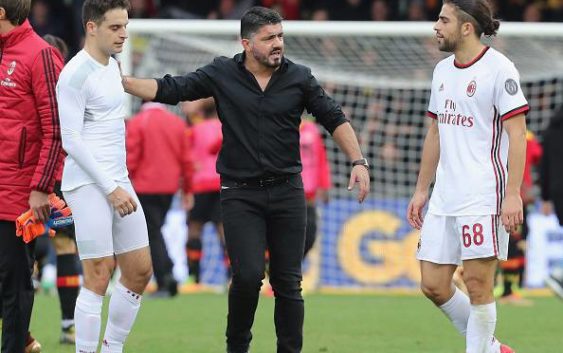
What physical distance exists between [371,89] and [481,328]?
10551mm

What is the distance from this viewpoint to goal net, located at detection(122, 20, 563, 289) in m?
16.0

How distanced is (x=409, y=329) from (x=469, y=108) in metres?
3.99

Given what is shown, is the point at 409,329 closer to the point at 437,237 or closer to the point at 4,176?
the point at 437,237

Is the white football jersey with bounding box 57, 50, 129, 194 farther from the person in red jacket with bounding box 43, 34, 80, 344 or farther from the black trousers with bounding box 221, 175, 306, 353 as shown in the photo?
the person in red jacket with bounding box 43, 34, 80, 344

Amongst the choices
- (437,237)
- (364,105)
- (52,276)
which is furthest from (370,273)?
(437,237)

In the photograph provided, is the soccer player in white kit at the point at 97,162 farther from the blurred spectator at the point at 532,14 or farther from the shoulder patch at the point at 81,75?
the blurred spectator at the point at 532,14

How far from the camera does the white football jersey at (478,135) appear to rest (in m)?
7.46

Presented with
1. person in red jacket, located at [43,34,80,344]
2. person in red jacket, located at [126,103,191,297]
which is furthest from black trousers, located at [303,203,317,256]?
person in red jacket, located at [43,34,80,344]

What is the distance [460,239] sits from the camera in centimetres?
755

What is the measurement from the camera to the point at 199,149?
15469mm

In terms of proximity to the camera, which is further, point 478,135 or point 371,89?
point 371,89

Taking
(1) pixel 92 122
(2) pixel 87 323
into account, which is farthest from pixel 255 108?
(2) pixel 87 323

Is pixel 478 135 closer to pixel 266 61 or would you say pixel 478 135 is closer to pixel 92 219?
pixel 266 61

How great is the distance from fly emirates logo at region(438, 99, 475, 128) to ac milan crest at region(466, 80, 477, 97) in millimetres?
120
